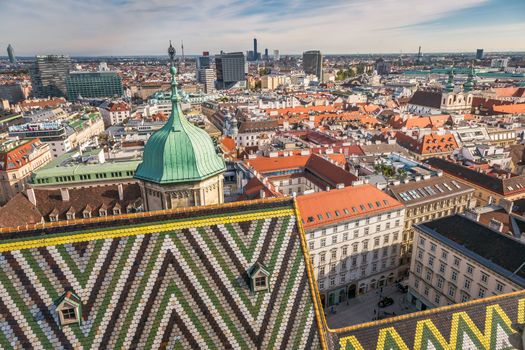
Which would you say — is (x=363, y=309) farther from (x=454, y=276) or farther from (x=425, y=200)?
(x=425, y=200)

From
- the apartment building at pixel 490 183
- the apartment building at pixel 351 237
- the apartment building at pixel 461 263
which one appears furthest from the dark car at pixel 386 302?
the apartment building at pixel 490 183

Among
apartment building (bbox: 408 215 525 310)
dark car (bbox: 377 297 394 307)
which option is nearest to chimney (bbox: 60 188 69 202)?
dark car (bbox: 377 297 394 307)

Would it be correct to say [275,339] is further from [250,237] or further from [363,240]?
[363,240]

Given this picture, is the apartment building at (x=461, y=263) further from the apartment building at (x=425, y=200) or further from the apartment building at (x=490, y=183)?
the apartment building at (x=490, y=183)

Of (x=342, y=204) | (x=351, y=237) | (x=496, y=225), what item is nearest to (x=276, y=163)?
(x=342, y=204)

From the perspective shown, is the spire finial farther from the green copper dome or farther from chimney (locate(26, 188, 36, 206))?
chimney (locate(26, 188, 36, 206))

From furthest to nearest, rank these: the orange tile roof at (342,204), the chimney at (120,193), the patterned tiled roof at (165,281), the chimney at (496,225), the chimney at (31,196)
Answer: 1. the chimney at (120,193)
2. the chimney at (31,196)
3. the orange tile roof at (342,204)
4. the chimney at (496,225)
5. the patterned tiled roof at (165,281)

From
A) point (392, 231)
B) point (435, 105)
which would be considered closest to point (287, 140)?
point (392, 231)
